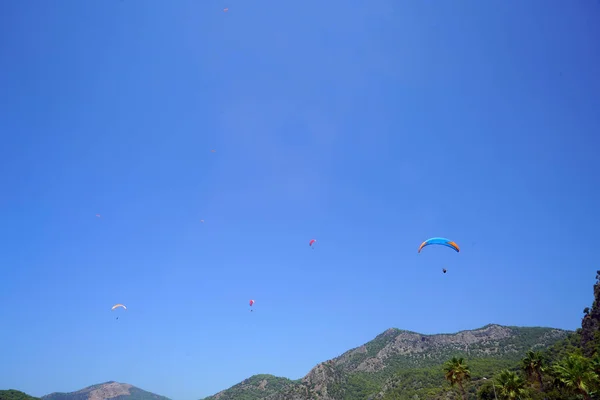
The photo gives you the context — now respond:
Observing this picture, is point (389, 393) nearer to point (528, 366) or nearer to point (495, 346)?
point (495, 346)

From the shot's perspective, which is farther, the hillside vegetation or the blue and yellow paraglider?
the hillside vegetation

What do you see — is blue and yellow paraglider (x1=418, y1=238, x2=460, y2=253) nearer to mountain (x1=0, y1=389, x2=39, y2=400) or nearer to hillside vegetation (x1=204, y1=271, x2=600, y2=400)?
hillside vegetation (x1=204, y1=271, x2=600, y2=400)

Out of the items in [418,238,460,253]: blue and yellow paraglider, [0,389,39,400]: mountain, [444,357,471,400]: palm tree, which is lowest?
[0,389,39,400]: mountain

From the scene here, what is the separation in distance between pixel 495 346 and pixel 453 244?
179 m

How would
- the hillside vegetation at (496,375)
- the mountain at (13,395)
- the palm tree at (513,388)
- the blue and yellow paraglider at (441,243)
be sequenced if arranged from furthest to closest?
the mountain at (13,395)
the palm tree at (513,388)
the hillside vegetation at (496,375)
the blue and yellow paraglider at (441,243)

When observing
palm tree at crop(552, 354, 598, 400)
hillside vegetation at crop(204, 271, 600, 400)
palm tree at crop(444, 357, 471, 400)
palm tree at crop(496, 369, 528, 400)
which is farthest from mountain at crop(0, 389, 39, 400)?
palm tree at crop(552, 354, 598, 400)

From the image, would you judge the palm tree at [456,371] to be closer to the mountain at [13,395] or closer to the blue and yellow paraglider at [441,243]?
the blue and yellow paraglider at [441,243]

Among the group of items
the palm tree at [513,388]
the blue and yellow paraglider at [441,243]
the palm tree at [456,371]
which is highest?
the blue and yellow paraglider at [441,243]

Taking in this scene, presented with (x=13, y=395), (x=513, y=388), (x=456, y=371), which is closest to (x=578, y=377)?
(x=513, y=388)

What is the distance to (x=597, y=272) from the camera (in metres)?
93.3

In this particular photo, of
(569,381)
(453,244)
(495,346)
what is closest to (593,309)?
(569,381)

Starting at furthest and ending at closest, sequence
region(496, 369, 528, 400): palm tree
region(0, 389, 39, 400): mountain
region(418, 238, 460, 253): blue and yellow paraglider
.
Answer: region(0, 389, 39, 400): mountain, region(496, 369, 528, 400): palm tree, region(418, 238, 460, 253): blue and yellow paraglider

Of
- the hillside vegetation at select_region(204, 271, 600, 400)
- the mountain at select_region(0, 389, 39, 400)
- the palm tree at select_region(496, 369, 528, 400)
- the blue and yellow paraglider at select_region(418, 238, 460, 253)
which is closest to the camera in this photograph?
the blue and yellow paraglider at select_region(418, 238, 460, 253)

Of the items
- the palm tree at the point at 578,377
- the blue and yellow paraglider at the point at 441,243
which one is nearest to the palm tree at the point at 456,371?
the palm tree at the point at 578,377
